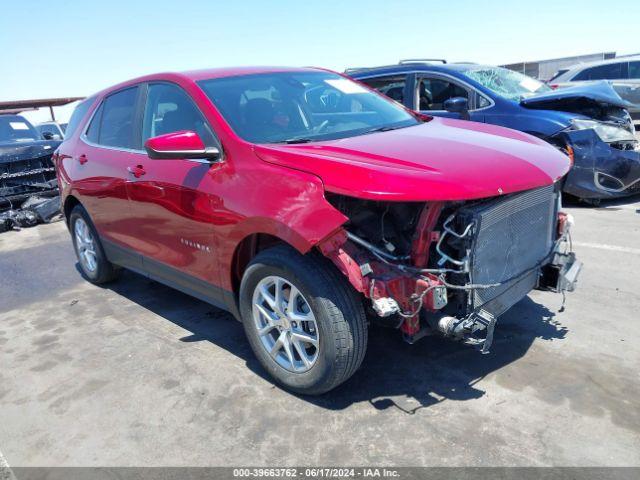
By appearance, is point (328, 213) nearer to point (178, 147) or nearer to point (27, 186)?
point (178, 147)

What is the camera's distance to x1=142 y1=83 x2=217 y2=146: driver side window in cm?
355

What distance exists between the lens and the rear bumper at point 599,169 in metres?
6.38

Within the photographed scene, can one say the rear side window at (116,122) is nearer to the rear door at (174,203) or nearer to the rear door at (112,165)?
the rear door at (112,165)

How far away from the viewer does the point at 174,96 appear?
3820mm

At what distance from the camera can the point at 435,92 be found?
7383 millimetres

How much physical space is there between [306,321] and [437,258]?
0.80 metres

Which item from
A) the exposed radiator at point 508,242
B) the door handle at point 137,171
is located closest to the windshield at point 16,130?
the door handle at point 137,171

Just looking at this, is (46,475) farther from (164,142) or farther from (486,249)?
(486,249)

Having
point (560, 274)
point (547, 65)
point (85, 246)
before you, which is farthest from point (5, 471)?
point (547, 65)

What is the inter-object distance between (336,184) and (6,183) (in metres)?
8.16

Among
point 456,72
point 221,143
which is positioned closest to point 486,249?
point 221,143

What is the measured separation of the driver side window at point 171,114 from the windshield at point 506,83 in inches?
180

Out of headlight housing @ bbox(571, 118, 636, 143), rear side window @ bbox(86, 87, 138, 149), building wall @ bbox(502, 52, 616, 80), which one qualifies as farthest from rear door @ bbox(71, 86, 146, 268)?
→ building wall @ bbox(502, 52, 616, 80)

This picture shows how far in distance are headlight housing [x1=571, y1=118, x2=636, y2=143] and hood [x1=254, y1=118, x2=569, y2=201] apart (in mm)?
3475
